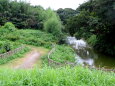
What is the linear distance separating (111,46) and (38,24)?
74.5ft

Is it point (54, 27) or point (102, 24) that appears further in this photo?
point (54, 27)

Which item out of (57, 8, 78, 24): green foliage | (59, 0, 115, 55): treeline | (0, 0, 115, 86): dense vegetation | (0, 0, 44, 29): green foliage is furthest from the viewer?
(57, 8, 78, 24): green foliage

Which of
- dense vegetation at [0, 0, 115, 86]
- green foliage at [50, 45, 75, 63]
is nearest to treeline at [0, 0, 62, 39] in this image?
dense vegetation at [0, 0, 115, 86]

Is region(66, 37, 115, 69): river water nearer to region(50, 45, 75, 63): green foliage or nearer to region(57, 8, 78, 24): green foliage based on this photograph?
region(50, 45, 75, 63): green foliage

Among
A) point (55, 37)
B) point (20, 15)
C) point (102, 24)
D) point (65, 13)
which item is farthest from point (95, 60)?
point (65, 13)

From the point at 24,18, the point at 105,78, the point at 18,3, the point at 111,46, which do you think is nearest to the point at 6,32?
the point at 24,18

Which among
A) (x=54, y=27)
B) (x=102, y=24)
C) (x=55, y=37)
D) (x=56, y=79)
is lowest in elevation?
(x=55, y=37)

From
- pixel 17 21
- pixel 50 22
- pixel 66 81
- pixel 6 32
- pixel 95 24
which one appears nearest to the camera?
pixel 66 81

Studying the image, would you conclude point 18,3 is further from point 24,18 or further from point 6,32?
point 6,32

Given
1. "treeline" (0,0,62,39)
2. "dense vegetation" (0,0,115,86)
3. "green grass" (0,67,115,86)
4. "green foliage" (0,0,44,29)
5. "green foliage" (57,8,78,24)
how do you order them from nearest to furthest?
"green grass" (0,67,115,86) < "dense vegetation" (0,0,115,86) < "treeline" (0,0,62,39) < "green foliage" (0,0,44,29) < "green foliage" (57,8,78,24)

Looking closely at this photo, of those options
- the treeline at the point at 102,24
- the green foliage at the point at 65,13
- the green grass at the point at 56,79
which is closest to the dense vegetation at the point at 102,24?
the treeline at the point at 102,24

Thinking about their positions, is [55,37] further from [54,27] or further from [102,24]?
[102,24]

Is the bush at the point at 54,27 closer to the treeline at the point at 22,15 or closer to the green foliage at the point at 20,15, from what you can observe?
the treeline at the point at 22,15

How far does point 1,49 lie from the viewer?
16.2 metres
